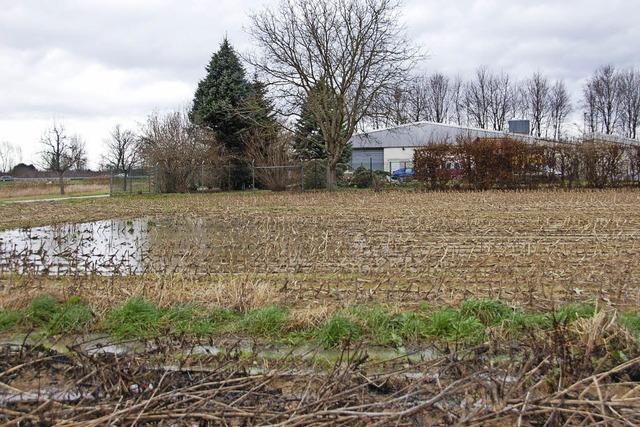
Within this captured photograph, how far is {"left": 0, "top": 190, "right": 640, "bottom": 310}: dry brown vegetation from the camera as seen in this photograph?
5523 mm

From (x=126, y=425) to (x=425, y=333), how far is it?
2.62 m

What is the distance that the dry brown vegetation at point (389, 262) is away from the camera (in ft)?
18.1

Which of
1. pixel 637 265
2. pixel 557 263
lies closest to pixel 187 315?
pixel 557 263

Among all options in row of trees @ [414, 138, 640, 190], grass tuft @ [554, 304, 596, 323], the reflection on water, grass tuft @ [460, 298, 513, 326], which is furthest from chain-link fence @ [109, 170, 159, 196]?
grass tuft @ [554, 304, 596, 323]

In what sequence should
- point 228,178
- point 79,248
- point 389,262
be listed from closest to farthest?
1. point 389,262
2. point 79,248
3. point 228,178

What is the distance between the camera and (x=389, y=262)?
24.6ft

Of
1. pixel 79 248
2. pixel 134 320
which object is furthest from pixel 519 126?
pixel 134 320

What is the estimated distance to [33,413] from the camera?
8.61 ft

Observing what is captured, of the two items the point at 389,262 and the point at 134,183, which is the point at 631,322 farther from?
the point at 134,183

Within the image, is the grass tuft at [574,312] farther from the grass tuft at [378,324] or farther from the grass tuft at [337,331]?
the grass tuft at [337,331]

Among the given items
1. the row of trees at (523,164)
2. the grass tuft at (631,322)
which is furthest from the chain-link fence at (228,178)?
the grass tuft at (631,322)

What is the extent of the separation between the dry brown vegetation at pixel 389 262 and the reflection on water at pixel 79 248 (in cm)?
42

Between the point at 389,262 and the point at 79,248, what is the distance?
537 centimetres

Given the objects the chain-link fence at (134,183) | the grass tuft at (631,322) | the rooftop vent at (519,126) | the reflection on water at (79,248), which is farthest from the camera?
the rooftop vent at (519,126)
